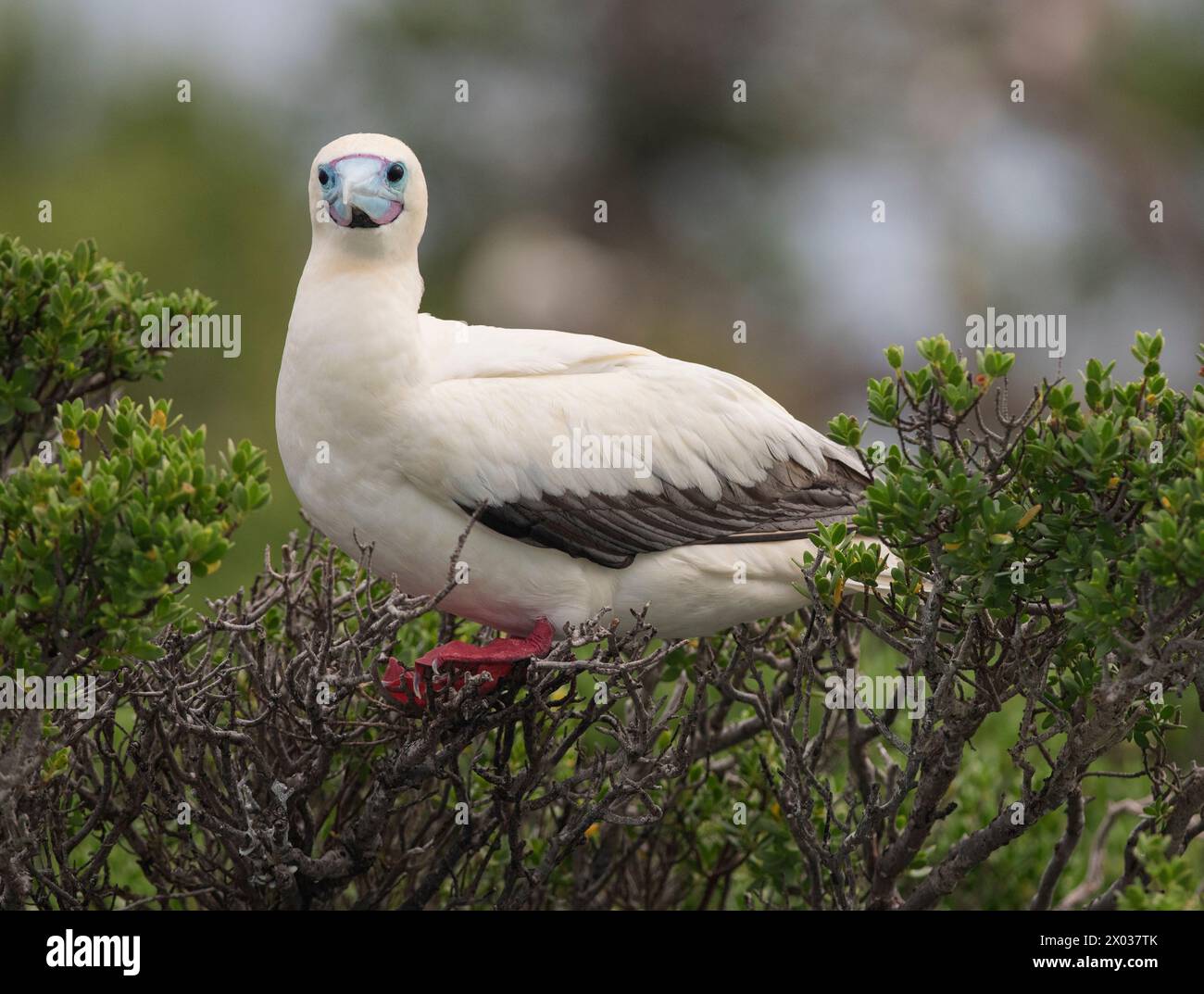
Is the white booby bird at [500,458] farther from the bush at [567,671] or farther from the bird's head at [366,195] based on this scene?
the bush at [567,671]

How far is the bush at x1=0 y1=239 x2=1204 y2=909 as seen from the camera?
389 centimetres

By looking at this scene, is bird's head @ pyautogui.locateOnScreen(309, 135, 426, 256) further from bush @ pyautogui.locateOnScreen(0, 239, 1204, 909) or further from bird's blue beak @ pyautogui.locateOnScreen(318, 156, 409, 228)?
bush @ pyautogui.locateOnScreen(0, 239, 1204, 909)

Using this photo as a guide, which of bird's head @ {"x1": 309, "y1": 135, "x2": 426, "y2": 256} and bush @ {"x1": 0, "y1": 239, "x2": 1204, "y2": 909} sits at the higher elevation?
bird's head @ {"x1": 309, "y1": 135, "x2": 426, "y2": 256}

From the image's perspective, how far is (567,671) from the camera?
4.61 meters

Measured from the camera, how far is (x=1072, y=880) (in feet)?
22.6

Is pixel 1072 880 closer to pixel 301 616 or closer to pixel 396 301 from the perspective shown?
pixel 301 616

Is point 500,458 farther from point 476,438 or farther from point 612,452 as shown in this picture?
point 612,452

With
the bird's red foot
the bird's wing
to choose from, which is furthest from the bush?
the bird's wing

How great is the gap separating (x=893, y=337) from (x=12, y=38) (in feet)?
31.6

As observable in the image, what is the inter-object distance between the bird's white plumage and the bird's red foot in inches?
4.5

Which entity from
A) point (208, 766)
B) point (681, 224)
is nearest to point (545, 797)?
point (208, 766)

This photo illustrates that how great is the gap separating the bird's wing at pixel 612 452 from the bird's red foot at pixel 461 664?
348 millimetres

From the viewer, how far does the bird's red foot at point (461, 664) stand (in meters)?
4.78

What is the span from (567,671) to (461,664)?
1.69 ft
